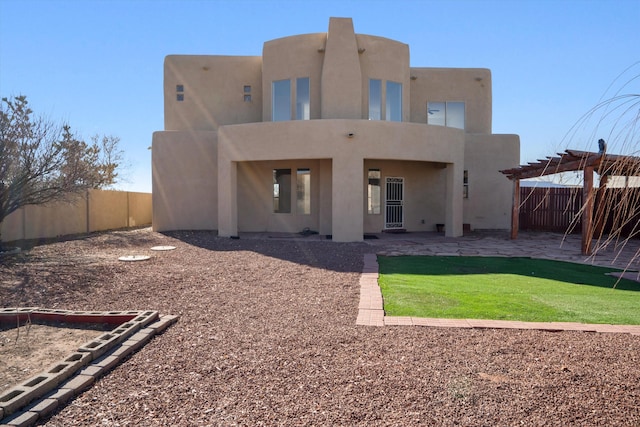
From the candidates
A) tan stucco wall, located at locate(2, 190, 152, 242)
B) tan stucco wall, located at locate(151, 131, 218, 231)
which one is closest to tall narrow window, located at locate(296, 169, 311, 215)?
tan stucco wall, located at locate(151, 131, 218, 231)

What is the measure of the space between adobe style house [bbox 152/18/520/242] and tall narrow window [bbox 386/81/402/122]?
0.04 metres

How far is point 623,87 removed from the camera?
2691mm

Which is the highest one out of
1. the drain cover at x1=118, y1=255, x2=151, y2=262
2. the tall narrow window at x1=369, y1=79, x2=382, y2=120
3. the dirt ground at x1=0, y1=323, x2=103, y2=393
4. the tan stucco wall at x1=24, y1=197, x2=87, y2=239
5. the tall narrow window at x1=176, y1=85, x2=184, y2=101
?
the tall narrow window at x1=176, y1=85, x2=184, y2=101

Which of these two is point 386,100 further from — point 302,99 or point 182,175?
point 182,175

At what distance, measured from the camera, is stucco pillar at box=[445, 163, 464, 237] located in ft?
49.9

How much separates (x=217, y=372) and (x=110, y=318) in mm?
2359

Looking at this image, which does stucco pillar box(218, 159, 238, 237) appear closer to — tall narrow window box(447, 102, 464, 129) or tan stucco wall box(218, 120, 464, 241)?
tan stucco wall box(218, 120, 464, 241)

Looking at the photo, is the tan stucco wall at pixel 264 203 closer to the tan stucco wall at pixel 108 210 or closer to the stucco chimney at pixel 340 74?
the stucco chimney at pixel 340 74

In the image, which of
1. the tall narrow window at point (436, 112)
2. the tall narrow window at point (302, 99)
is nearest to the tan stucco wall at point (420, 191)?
the tall narrow window at point (436, 112)

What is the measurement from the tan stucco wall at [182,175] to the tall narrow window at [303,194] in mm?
3585

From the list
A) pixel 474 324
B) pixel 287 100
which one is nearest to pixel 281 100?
pixel 287 100

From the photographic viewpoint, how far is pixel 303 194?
16594 millimetres

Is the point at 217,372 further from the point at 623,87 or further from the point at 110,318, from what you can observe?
the point at 623,87

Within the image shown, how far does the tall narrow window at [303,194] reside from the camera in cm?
1652
